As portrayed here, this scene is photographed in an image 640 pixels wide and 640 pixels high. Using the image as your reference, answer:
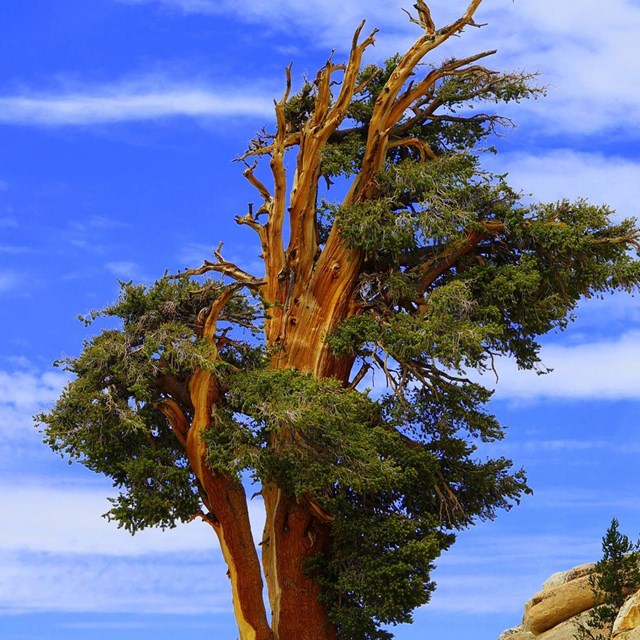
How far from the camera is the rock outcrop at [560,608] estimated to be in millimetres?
25891

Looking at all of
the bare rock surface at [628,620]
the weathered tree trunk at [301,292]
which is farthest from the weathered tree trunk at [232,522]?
the bare rock surface at [628,620]

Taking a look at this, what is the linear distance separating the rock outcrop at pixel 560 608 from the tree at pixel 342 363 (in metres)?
2.46

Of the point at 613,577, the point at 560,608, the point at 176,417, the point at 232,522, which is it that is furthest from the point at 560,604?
the point at 176,417

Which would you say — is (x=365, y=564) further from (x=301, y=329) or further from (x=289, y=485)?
(x=301, y=329)

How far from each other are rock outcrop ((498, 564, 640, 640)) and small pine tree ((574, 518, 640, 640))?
89 centimetres

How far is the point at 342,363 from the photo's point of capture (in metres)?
26.8

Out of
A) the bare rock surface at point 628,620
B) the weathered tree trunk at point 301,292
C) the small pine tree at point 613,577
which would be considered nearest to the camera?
the bare rock surface at point 628,620

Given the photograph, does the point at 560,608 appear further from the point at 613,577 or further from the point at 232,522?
the point at 232,522

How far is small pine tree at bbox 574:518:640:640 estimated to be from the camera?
2316cm

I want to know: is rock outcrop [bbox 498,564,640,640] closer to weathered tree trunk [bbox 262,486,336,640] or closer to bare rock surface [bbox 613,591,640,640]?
bare rock surface [bbox 613,591,640,640]

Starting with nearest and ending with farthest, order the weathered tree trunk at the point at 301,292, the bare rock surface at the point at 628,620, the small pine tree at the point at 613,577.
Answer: the bare rock surface at the point at 628,620 < the small pine tree at the point at 613,577 < the weathered tree trunk at the point at 301,292

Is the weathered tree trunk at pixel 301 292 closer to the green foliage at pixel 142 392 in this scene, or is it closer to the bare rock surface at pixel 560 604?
the green foliage at pixel 142 392

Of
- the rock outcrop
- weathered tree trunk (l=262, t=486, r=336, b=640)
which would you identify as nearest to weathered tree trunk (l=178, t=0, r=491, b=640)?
weathered tree trunk (l=262, t=486, r=336, b=640)

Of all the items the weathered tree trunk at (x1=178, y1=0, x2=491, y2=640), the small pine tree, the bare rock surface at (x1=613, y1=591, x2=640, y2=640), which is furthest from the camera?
the weathered tree trunk at (x1=178, y1=0, x2=491, y2=640)
